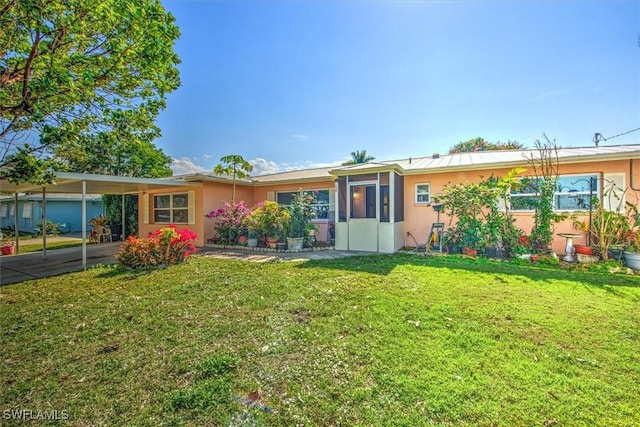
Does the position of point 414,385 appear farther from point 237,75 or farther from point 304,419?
point 237,75

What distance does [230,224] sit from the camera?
38.7 feet

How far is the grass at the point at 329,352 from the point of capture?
235 centimetres

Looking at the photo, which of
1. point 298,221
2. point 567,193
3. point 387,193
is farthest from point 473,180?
point 298,221

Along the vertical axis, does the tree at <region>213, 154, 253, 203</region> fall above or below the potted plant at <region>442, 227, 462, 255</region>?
above

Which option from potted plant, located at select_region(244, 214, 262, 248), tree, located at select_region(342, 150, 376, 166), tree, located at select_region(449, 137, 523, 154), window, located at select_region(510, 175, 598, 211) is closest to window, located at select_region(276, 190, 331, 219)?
potted plant, located at select_region(244, 214, 262, 248)

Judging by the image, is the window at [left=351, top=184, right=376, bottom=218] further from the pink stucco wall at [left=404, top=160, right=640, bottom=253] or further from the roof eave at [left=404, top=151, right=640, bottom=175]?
the roof eave at [left=404, top=151, right=640, bottom=175]

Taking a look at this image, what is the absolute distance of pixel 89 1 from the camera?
154 inches

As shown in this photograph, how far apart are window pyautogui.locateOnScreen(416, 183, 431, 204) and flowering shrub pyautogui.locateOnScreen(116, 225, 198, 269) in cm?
855

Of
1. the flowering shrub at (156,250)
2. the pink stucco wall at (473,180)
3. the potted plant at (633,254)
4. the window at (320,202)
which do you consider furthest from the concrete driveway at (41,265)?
the potted plant at (633,254)

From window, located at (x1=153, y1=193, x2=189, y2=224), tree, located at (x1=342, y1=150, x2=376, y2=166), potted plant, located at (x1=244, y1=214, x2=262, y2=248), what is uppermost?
tree, located at (x1=342, y1=150, x2=376, y2=166)

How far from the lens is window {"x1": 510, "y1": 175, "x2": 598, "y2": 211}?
8664mm

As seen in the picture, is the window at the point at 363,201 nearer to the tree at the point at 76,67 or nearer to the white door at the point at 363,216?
the white door at the point at 363,216

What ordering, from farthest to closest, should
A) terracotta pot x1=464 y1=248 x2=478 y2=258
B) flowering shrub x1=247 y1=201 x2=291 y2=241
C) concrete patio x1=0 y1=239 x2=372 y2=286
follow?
1. flowering shrub x1=247 y1=201 x2=291 y2=241
2. terracotta pot x1=464 y1=248 x2=478 y2=258
3. concrete patio x1=0 y1=239 x2=372 y2=286

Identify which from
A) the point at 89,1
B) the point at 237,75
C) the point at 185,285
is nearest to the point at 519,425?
the point at 185,285
